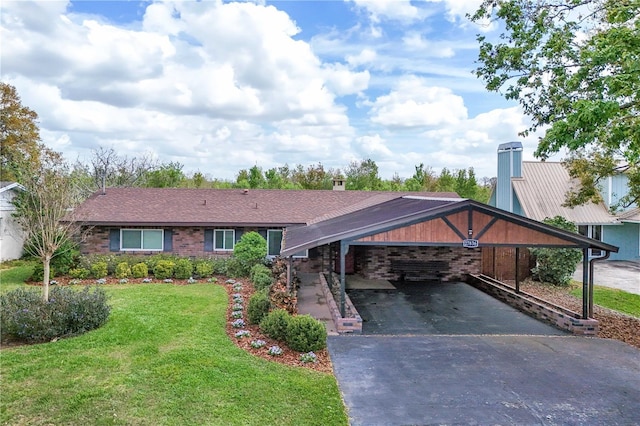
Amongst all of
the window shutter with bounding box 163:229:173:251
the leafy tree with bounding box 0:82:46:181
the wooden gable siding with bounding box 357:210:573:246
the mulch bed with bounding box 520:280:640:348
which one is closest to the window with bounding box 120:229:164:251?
the window shutter with bounding box 163:229:173:251

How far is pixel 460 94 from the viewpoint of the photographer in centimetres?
1841

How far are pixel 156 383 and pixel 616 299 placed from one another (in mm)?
14945

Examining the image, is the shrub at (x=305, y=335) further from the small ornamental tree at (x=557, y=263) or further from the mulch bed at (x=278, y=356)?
the small ornamental tree at (x=557, y=263)

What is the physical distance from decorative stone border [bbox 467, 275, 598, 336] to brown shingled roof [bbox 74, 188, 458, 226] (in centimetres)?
716

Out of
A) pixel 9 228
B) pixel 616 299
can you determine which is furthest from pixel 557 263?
pixel 9 228

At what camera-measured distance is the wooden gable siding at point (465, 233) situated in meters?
10.1

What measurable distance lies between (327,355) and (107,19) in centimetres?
1204

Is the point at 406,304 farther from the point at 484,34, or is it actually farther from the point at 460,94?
the point at 460,94

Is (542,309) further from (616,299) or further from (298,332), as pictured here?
(298,332)

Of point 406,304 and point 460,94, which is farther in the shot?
point 460,94

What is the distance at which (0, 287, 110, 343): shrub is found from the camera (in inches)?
333

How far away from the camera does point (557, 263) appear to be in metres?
16.7

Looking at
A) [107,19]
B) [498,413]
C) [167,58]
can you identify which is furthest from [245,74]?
[498,413]

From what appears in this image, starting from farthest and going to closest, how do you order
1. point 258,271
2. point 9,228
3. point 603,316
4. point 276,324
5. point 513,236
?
point 9,228, point 258,271, point 603,316, point 513,236, point 276,324
